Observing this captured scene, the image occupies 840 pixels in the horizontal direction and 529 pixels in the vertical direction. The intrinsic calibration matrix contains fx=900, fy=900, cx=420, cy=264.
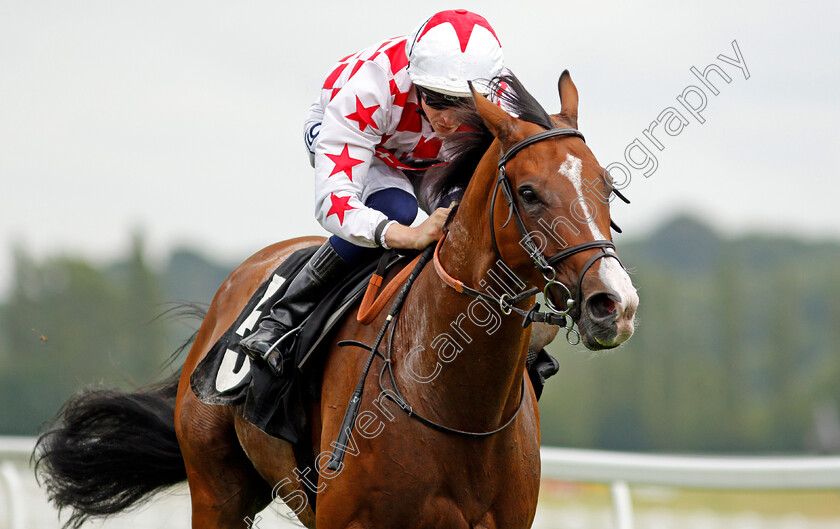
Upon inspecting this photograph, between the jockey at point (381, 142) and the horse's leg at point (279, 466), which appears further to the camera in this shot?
the horse's leg at point (279, 466)

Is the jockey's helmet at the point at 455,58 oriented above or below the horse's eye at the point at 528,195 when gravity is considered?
above

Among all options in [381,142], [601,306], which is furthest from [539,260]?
[381,142]

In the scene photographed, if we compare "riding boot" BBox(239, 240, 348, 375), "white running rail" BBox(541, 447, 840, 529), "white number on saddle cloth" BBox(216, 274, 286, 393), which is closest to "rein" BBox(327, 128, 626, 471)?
"riding boot" BBox(239, 240, 348, 375)

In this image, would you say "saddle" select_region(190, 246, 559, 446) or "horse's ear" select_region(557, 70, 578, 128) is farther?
"saddle" select_region(190, 246, 559, 446)

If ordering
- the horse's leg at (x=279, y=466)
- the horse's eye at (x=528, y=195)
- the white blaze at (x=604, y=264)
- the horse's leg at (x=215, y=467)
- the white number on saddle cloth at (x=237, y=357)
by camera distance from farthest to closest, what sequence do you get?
the horse's leg at (x=215, y=467), the white number on saddle cloth at (x=237, y=357), the horse's leg at (x=279, y=466), the horse's eye at (x=528, y=195), the white blaze at (x=604, y=264)

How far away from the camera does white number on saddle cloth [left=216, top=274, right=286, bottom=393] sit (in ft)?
12.0

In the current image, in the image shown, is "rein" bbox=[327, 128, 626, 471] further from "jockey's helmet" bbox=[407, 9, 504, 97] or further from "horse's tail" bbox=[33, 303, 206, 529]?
"horse's tail" bbox=[33, 303, 206, 529]

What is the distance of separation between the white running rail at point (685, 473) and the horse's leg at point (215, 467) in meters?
2.39

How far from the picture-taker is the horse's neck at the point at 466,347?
257 cm

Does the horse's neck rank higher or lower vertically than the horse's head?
lower

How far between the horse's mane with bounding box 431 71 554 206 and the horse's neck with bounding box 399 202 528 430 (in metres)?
0.27

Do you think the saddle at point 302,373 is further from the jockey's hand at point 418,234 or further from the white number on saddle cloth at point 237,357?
the jockey's hand at point 418,234

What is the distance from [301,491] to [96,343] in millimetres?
9948

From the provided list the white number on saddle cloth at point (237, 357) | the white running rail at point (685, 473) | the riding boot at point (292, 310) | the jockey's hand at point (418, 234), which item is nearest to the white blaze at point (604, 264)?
the jockey's hand at point (418, 234)
